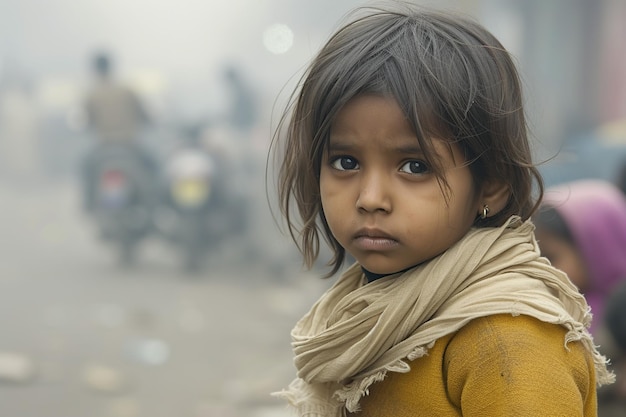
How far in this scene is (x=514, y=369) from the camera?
131cm

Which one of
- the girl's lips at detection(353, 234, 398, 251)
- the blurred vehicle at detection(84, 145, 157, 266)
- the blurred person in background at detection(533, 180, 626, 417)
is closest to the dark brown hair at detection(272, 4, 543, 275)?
the girl's lips at detection(353, 234, 398, 251)

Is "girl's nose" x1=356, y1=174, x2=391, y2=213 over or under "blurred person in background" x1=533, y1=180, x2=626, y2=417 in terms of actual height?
under

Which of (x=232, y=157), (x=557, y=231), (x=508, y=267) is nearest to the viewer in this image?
(x=508, y=267)

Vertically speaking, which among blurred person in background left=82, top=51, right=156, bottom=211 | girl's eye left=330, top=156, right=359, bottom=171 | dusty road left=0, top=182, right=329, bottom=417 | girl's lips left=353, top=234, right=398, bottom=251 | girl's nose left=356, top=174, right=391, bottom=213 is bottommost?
girl's lips left=353, top=234, right=398, bottom=251

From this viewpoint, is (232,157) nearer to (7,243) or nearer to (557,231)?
(7,243)

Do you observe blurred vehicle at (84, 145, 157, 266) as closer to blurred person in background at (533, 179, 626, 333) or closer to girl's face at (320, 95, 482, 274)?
blurred person in background at (533, 179, 626, 333)

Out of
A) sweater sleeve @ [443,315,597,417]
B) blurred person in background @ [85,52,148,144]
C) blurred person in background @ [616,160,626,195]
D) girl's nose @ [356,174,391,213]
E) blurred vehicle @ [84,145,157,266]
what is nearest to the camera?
sweater sleeve @ [443,315,597,417]

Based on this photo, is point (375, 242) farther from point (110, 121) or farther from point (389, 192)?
point (110, 121)

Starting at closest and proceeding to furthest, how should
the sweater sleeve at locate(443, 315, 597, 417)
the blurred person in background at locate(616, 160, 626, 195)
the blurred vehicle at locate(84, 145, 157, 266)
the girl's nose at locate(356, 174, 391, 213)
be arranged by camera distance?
1. the sweater sleeve at locate(443, 315, 597, 417)
2. the girl's nose at locate(356, 174, 391, 213)
3. the blurred person in background at locate(616, 160, 626, 195)
4. the blurred vehicle at locate(84, 145, 157, 266)

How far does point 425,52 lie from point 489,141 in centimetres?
16

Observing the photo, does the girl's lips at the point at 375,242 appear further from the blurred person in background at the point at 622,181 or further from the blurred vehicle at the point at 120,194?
the blurred vehicle at the point at 120,194

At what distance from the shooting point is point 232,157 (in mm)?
5004

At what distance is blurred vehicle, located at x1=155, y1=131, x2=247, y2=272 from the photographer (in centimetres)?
498

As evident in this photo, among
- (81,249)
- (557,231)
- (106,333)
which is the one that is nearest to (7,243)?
(81,249)
